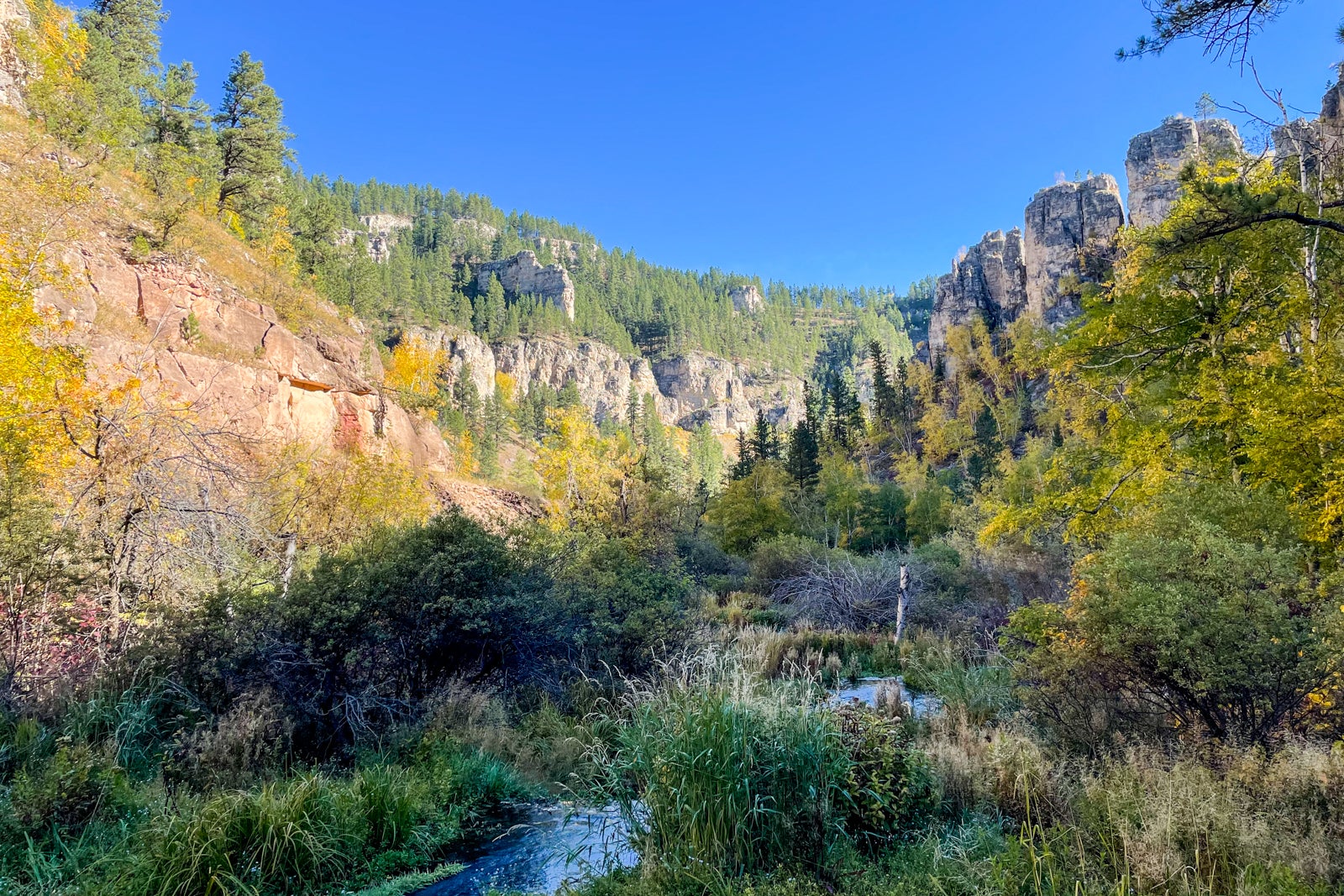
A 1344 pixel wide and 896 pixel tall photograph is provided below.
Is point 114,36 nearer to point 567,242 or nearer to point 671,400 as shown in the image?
point 671,400

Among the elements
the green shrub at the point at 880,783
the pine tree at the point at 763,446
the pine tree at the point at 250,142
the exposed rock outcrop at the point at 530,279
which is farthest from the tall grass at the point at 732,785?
the exposed rock outcrop at the point at 530,279

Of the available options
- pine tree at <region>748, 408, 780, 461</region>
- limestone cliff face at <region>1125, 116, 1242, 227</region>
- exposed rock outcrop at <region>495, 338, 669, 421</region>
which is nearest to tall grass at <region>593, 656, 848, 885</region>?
pine tree at <region>748, 408, 780, 461</region>

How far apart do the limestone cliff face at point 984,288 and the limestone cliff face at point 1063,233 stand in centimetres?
286

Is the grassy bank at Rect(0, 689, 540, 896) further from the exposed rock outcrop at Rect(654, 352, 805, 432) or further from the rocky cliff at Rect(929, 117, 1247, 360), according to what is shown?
the exposed rock outcrop at Rect(654, 352, 805, 432)

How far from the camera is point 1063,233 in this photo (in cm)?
7119

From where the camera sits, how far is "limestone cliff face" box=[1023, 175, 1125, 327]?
6794cm

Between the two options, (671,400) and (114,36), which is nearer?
(114,36)

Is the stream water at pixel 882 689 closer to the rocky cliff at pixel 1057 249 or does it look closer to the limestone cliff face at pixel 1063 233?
the rocky cliff at pixel 1057 249

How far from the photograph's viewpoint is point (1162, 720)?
22.8 ft

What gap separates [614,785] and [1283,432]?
9904 mm

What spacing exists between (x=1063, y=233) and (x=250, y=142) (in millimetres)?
78489

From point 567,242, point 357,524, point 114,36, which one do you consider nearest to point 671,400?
point 567,242

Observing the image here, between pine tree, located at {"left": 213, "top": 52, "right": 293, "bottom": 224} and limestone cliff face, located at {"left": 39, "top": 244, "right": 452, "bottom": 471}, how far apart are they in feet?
33.8

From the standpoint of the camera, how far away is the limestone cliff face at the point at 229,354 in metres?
17.0
